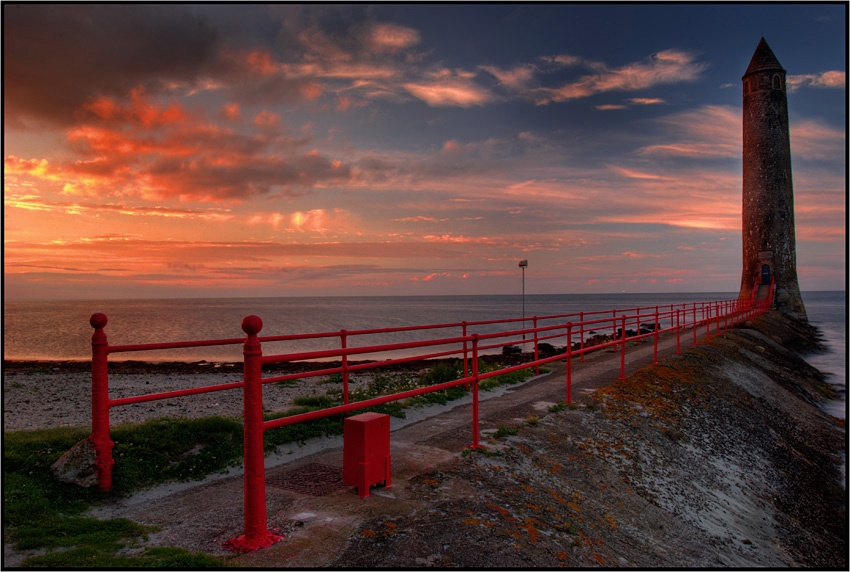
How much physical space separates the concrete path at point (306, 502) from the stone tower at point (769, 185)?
100 feet

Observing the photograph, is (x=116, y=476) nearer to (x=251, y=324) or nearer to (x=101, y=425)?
(x=101, y=425)

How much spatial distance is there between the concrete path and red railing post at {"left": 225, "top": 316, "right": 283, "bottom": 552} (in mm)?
111

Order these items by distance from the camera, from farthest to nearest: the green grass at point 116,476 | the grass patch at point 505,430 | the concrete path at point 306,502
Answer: the grass patch at point 505,430
the concrete path at point 306,502
the green grass at point 116,476

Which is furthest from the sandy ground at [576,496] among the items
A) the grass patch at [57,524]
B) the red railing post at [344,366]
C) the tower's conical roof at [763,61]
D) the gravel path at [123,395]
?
the tower's conical roof at [763,61]

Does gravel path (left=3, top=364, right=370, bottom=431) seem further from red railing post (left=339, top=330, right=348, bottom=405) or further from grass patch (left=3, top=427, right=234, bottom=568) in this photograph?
grass patch (left=3, top=427, right=234, bottom=568)

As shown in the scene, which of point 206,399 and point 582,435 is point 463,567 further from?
point 206,399

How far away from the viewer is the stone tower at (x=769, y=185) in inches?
1168

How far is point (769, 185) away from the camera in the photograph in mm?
29734

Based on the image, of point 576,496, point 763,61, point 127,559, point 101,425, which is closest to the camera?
point 127,559

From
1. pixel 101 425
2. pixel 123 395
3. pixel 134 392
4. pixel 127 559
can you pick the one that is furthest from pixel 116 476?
pixel 134 392

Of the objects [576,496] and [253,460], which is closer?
[253,460]

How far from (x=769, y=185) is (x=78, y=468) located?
35.9 m

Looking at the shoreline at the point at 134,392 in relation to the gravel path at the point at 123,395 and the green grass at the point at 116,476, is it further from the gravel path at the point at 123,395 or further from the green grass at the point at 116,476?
the green grass at the point at 116,476

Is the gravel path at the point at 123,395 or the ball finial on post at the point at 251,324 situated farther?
the gravel path at the point at 123,395
